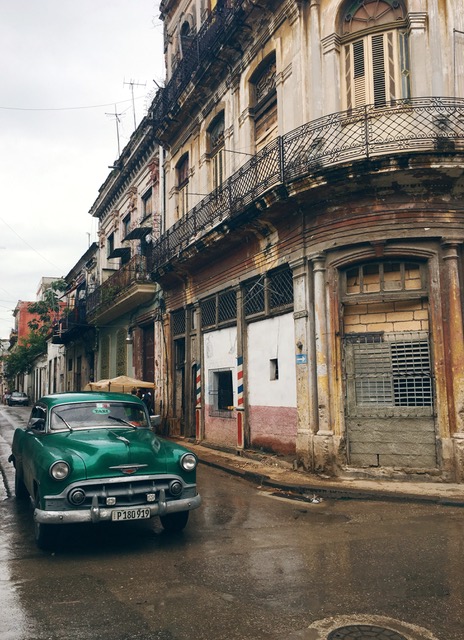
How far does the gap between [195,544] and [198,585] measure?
1324 mm

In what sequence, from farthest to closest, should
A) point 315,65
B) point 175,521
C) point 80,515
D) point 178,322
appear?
point 178,322 → point 315,65 → point 175,521 → point 80,515

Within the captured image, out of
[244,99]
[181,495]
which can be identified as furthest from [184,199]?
[181,495]

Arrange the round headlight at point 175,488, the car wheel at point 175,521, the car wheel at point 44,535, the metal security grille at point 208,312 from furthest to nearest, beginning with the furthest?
the metal security grille at point 208,312
the car wheel at point 175,521
the round headlight at point 175,488
the car wheel at point 44,535

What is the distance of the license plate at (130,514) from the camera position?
5.70 meters

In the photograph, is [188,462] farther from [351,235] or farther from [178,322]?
[178,322]

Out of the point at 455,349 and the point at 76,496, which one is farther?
the point at 455,349

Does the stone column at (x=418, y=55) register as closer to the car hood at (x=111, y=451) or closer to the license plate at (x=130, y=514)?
the car hood at (x=111, y=451)

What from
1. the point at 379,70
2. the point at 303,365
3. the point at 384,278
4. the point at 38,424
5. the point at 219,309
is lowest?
the point at 38,424

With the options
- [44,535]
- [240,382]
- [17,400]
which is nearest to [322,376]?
[240,382]

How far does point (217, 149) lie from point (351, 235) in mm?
7167

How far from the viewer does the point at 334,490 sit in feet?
29.0

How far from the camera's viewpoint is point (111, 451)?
605 centimetres

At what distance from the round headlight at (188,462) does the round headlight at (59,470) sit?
1243mm

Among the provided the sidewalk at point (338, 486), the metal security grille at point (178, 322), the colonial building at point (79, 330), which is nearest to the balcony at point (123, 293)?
the metal security grille at point (178, 322)
